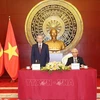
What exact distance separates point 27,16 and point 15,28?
1.79ft

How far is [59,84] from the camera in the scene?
3930 mm

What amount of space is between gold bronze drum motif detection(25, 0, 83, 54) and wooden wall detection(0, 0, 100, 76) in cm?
18

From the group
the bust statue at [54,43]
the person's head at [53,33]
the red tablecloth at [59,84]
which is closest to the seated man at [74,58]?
the red tablecloth at [59,84]

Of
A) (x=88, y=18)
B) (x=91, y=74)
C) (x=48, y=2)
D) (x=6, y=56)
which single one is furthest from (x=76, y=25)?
(x=91, y=74)

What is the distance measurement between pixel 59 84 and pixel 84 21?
3.67m

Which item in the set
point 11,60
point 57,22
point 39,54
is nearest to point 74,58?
point 39,54

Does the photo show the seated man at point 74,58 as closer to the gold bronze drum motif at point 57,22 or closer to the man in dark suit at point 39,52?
the man in dark suit at point 39,52

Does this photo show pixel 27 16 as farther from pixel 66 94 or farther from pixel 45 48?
pixel 66 94

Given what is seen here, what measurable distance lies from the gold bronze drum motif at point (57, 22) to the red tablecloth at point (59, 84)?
3190mm

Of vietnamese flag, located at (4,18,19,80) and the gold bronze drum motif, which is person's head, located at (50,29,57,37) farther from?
vietnamese flag, located at (4,18,19,80)

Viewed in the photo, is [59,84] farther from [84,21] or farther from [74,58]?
[84,21]

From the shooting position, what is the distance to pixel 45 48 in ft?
16.0

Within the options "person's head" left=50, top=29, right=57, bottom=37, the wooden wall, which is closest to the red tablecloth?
"person's head" left=50, top=29, right=57, bottom=37

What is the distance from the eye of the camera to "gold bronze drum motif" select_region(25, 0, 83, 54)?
709cm
